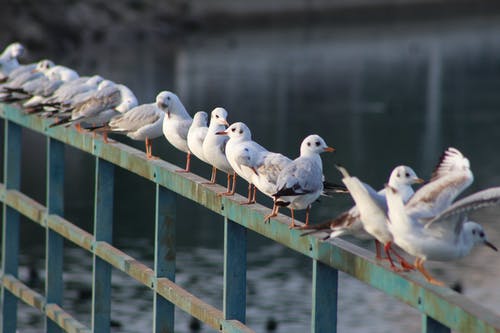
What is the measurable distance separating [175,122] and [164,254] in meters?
1.36

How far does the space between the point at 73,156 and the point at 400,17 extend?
189ft

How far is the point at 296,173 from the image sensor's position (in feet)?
21.1

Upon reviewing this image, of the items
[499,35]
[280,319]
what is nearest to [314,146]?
[280,319]

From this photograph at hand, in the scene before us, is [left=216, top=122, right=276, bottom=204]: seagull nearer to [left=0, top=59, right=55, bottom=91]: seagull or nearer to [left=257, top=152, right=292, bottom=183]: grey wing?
[left=257, top=152, right=292, bottom=183]: grey wing

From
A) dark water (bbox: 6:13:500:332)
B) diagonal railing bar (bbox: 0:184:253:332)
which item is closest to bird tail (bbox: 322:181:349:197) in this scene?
diagonal railing bar (bbox: 0:184:253:332)

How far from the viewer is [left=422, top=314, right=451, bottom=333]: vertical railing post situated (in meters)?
4.66

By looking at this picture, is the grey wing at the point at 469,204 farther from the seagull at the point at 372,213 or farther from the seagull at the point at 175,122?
Answer: the seagull at the point at 175,122

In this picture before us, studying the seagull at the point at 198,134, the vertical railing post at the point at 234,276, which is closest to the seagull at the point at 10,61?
the seagull at the point at 198,134

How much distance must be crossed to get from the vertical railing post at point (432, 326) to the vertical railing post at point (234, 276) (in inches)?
68.5

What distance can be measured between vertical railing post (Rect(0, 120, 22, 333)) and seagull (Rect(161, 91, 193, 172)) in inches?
75.7

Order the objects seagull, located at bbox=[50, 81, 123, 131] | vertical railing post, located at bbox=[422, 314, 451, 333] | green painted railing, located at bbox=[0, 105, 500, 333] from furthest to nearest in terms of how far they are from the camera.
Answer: seagull, located at bbox=[50, 81, 123, 131], green painted railing, located at bbox=[0, 105, 500, 333], vertical railing post, located at bbox=[422, 314, 451, 333]

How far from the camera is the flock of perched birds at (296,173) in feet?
16.6

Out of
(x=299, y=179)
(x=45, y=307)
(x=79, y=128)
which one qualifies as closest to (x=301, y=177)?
(x=299, y=179)

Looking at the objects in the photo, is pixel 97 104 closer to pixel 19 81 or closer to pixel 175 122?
pixel 175 122
